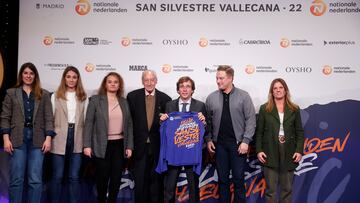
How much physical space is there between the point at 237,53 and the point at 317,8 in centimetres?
113

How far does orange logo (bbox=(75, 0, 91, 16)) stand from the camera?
445cm

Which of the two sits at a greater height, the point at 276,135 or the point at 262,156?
the point at 276,135

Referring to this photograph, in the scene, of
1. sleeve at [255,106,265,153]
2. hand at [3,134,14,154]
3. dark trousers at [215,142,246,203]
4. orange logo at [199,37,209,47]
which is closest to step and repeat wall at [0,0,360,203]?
orange logo at [199,37,209,47]

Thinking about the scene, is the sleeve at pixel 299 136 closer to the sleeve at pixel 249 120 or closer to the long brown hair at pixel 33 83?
the sleeve at pixel 249 120

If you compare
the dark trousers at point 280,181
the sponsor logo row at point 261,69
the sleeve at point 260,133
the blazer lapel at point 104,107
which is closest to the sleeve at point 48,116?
the blazer lapel at point 104,107

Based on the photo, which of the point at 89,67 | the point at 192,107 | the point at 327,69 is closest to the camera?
the point at 192,107

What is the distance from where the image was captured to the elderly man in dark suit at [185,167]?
356cm

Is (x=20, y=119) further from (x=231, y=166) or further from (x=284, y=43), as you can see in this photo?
(x=284, y=43)

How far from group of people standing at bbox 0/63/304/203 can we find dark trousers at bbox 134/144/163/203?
1 centimetres

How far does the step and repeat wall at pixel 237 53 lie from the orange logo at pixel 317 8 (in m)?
0.01

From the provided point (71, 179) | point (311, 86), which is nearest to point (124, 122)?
point (71, 179)

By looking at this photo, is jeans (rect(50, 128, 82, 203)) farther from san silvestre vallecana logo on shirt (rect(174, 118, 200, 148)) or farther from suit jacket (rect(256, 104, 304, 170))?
suit jacket (rect(256, 104, 304, 170))

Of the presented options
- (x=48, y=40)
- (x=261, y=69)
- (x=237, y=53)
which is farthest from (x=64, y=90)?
(x=261, y=69)

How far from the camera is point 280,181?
12.4 feet
